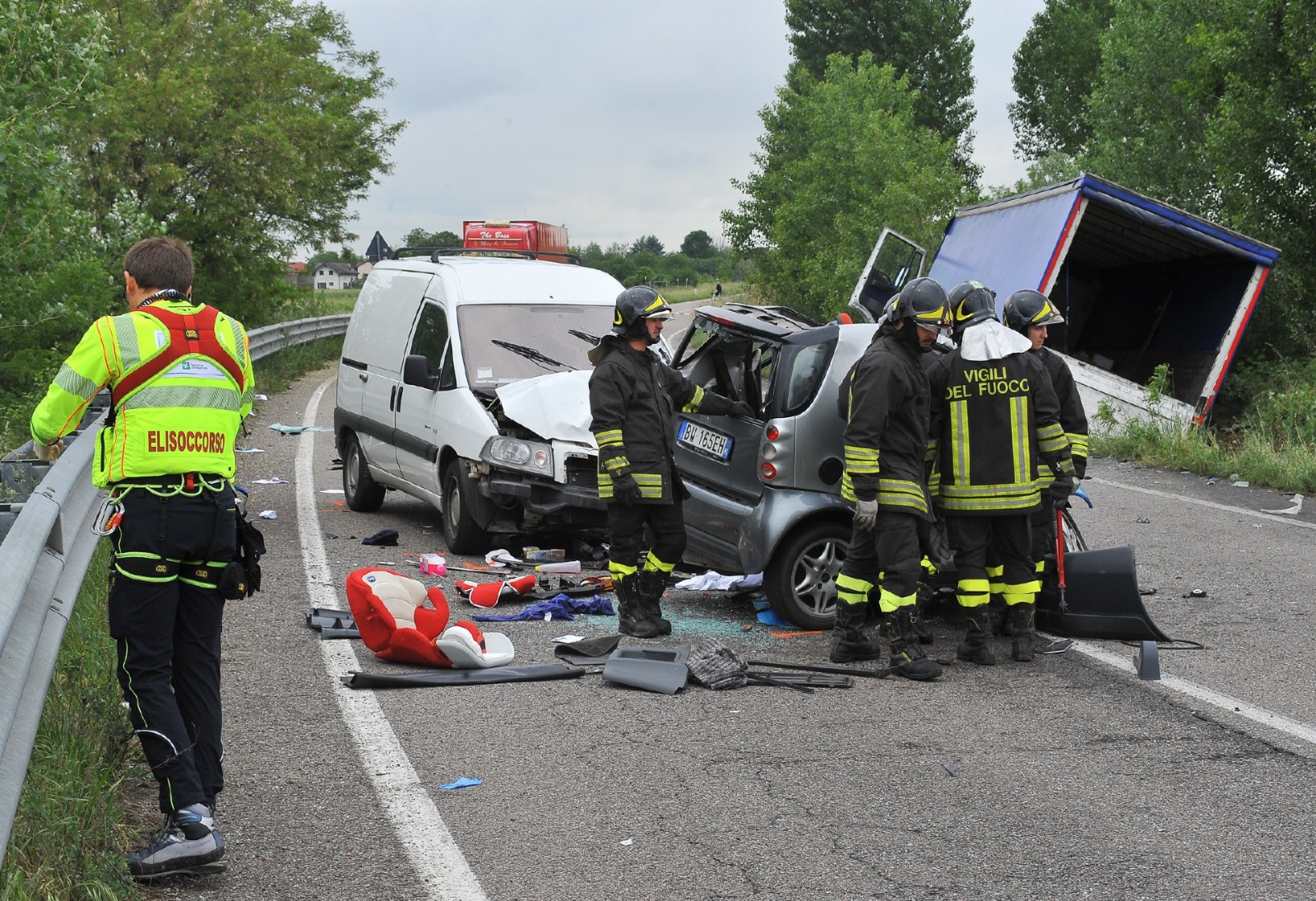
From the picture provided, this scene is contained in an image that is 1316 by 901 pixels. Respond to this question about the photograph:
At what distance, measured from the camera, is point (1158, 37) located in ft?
81.7

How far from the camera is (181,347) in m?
4.07

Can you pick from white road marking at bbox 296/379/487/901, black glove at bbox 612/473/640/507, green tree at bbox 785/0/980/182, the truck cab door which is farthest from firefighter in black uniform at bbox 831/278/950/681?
green tree at bbox 785/0/980/182

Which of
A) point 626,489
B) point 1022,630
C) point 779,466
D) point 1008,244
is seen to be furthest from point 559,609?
point 1008,244

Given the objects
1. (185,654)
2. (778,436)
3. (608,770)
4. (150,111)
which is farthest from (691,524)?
(150,111)

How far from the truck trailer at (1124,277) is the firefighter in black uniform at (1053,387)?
321 inches

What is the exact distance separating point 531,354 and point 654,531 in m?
2.93

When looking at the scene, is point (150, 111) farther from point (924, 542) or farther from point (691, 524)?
point (924, 542)

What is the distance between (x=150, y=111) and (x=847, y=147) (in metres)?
19.1

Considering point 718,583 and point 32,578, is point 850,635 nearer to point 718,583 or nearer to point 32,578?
point 718,583

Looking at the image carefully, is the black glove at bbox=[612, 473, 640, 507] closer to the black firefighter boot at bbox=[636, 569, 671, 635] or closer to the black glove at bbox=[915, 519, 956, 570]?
the black firefighter boot at bbox=[636, 569, 671, 635]

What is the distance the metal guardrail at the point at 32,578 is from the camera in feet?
11.2

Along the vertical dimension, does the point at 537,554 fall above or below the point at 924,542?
below

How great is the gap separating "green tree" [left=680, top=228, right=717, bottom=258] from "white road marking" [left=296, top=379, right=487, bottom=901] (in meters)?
129

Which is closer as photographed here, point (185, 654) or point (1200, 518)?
point (185, 654)
